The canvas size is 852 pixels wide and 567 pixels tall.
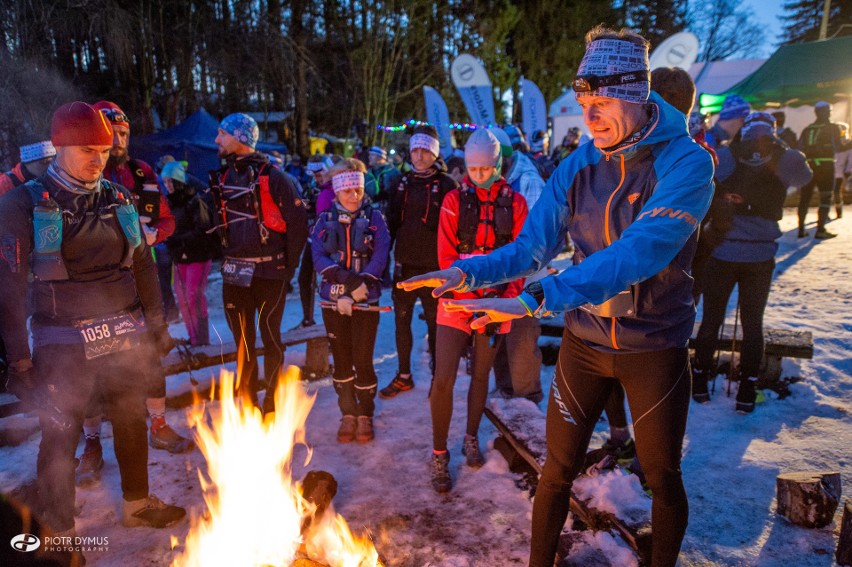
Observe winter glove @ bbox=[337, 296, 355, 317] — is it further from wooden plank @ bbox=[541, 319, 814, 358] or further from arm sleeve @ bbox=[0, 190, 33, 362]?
wooden plank @ bbox=[541, 319, 814, 358]

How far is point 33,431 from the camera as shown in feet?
14.3

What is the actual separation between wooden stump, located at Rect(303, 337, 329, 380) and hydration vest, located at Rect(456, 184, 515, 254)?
8.66 ft

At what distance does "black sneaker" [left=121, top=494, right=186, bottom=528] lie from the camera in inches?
127

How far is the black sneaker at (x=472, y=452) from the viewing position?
12.9ft

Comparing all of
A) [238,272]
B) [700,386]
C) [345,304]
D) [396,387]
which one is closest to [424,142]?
[345,304]

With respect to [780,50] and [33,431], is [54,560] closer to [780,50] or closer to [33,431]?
[33,431]

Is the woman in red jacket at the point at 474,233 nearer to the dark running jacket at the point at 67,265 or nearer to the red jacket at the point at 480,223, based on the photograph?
the red jacket at the point at 480,223

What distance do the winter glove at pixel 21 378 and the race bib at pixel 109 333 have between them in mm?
275

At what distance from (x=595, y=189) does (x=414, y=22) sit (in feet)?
78.0

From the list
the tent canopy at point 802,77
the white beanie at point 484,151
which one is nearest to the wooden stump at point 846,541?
the white beanie at point 484,151

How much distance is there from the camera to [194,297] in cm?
619

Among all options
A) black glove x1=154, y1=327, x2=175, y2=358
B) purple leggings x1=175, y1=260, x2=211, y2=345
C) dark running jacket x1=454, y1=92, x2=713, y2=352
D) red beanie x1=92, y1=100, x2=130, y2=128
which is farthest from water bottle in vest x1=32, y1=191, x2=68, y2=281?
purple leggings x1=175, y1=260, x2=211, y2=345

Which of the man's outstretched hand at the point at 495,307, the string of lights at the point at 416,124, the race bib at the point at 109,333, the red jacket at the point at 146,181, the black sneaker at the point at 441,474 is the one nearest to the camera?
the man's outstretched hand at the point at 495,307

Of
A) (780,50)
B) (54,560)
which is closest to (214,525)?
(54,560)
